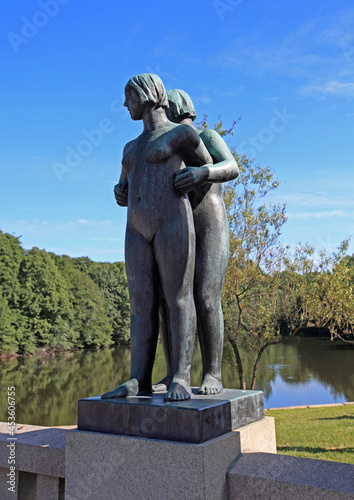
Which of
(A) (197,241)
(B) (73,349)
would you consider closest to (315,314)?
(A) (197,241)

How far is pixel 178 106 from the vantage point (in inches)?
157

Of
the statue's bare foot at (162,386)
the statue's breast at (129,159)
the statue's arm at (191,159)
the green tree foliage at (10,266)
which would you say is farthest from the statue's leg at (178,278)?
the green tree foliage at (10,266)

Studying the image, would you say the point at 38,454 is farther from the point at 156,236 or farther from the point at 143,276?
the point at 156,236

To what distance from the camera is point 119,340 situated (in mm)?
51219

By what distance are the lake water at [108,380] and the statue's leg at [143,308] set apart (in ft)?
41.5

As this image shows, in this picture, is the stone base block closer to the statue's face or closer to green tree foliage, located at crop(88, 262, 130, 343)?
the statue's face

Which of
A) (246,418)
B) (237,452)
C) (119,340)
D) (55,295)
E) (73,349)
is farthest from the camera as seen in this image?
(119,340)

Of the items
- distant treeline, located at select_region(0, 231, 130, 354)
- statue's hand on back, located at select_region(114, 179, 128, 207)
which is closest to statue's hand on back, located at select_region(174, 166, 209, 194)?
statue's hand on back, located at select_region(114, 179, 128, 207)

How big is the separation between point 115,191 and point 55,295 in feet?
126

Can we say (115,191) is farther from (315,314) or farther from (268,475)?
(315,314)

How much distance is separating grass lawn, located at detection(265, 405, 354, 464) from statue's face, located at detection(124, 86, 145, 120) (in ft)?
20.1

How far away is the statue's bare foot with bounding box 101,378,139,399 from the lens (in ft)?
10.5

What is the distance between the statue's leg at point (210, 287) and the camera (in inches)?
143

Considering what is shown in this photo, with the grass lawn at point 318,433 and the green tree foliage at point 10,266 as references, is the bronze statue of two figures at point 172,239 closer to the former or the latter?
the grass lawn at point 318,433
